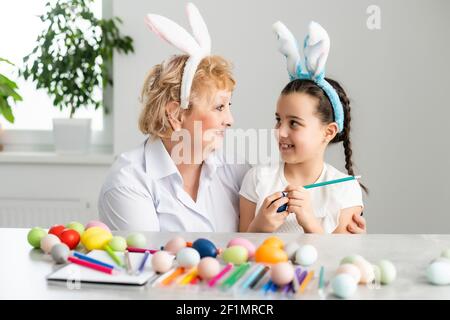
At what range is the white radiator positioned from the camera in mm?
3609

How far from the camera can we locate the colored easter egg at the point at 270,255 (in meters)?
1.15

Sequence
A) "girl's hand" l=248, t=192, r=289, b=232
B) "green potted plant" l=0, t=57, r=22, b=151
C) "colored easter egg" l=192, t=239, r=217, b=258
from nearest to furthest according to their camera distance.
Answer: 1. "colored easter egg" l=192, t=239, r=217, b=258
2. "girl's hand" l=248, t=192, r=289, b=232
3. "green potted plant" l=0, t=57, r=22, b=151

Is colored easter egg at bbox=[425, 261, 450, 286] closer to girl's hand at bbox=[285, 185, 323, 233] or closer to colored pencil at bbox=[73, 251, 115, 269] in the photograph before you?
colored pencil at bbox=[73, 251, 115, 269]

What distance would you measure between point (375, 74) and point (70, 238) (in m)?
2.50

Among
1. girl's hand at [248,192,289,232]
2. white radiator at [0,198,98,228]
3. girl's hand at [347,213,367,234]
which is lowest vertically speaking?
white radiator at [0,198,98,228]

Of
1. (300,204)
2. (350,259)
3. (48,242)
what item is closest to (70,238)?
(48,242)

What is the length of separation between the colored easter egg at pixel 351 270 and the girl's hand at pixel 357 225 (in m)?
0.83

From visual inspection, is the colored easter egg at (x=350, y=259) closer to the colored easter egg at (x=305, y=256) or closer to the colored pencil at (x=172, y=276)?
the colored easter egg at (x=305, y=256)

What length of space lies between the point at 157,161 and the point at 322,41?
55 cm

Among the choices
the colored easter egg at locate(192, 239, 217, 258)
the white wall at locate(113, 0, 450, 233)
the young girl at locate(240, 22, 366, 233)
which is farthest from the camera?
the white wall at locate(113, 0, 450, 233)

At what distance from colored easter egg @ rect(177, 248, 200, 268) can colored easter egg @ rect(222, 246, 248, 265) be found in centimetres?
6

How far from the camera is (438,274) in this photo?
105 cm

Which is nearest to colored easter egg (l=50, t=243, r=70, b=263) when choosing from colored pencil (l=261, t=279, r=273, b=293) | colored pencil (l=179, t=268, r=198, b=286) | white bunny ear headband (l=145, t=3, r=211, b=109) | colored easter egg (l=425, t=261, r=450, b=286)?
colored pencil (l=179, t=268, r=198, b=286)
